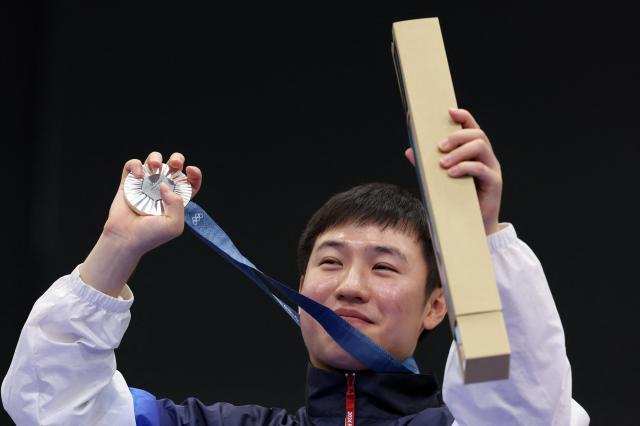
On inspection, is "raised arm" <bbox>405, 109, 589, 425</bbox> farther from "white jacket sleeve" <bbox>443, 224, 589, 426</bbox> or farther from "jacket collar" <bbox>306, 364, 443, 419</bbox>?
"jacket collar" <bbox>306, 364, 443, 419</bbox>

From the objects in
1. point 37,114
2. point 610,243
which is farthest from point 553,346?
point 37,114

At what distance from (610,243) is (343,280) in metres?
0.94

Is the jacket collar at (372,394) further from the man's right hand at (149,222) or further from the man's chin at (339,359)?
the man's right hand at (149,222)

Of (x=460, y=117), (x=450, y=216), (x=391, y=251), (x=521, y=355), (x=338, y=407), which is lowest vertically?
(x=338, y=407)

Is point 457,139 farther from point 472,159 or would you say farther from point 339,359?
point 339,359

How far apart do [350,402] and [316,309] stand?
202 millimetres

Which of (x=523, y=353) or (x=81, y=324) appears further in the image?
Answer: (x=81, y=324)

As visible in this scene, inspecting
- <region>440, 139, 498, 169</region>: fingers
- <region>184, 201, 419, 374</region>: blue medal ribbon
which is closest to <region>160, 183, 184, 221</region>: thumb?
<region>184, 201, 419, 374</region>: blue medal ribbon

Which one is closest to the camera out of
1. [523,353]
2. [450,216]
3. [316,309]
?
[450,216]

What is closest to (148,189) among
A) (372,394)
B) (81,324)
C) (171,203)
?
(171,203)

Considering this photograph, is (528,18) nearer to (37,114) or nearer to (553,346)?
(37,114)

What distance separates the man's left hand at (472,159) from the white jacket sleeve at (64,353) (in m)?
0.51

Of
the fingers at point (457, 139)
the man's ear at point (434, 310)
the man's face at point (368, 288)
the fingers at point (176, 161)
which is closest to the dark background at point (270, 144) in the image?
the man's ear at point (434, 310)

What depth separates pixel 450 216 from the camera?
1.37 meters
